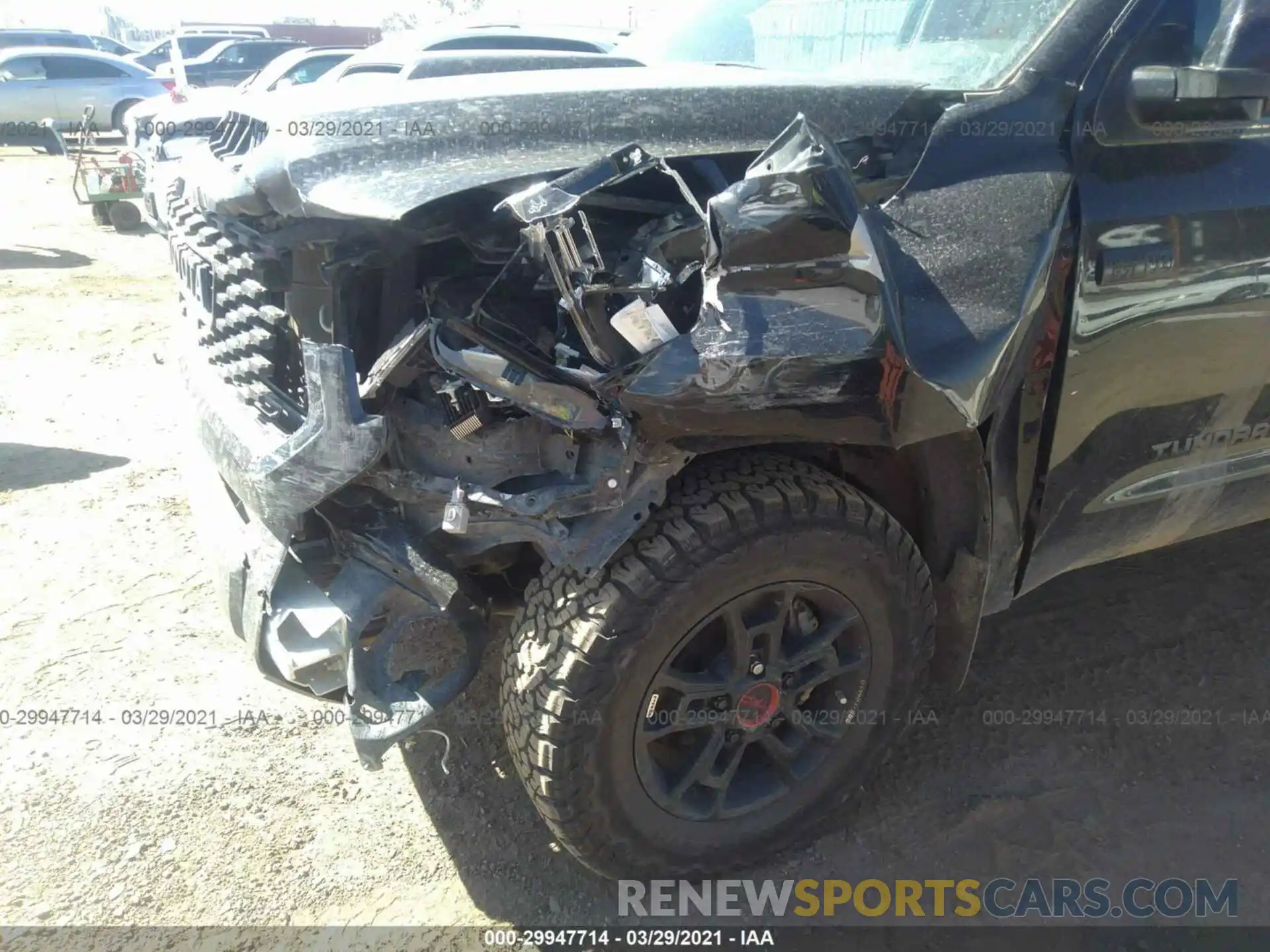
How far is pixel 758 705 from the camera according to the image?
7.10 feet

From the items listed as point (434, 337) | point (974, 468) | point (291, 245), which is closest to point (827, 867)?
point (974, 468)

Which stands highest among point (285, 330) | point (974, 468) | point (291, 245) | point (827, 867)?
point (291, 245)

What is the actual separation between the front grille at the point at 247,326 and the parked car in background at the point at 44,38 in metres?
25.6

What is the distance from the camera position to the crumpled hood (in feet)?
5.75

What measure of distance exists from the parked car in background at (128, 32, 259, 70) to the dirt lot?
19508 millimetres

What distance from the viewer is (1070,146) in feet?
6.54

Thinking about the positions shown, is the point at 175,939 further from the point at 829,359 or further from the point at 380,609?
the point at 829,359

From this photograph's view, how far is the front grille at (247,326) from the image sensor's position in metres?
2.10

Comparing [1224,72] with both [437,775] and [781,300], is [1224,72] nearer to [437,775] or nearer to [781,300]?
[781,300]

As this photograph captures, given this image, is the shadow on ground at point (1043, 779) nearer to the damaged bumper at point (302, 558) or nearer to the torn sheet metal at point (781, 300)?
the damaged bumper at point (302, 558)

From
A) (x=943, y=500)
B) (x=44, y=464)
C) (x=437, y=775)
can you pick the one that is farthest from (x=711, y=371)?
(x=44, y=464)

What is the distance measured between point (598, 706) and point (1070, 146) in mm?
1589

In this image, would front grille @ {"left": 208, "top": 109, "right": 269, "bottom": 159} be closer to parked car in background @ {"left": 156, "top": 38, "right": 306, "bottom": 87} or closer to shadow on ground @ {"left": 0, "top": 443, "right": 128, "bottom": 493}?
shadow on ground @ {"left": 0, "top": 443, "right": 128, "bottom": 493}

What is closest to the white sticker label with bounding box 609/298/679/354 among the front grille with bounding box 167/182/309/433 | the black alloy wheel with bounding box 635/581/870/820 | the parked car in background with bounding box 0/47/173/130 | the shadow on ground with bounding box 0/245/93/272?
the black alloy wheel with bounding box 635/581/870/820
